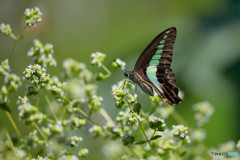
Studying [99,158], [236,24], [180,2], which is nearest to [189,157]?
[99,158]

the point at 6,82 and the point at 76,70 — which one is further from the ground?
the point at 76,70

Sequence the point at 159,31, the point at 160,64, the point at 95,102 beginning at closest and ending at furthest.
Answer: the point at 95,102 < the point at 160,64 < the point at 159,31

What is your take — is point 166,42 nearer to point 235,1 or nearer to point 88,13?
point 235,1

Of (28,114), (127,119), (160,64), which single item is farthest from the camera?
(160,64)

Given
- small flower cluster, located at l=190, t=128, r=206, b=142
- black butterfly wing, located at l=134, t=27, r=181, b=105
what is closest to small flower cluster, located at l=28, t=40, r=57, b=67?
black butterfly wing, located at l=134, t=27, r=181, b=105

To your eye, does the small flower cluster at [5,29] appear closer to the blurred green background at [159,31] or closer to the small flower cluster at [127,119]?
the small flower cluster at [127,119]

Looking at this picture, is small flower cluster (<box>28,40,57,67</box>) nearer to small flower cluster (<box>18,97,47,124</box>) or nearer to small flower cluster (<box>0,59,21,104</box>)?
small flower cluster (<box>0,59,21,104</box>)

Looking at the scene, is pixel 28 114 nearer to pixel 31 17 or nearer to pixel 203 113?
pixel 31 17

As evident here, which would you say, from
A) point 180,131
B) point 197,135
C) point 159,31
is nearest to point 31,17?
point 180,131

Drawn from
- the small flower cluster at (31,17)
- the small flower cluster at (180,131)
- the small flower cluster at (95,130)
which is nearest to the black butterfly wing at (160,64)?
the small flower cluster at (180,131)
